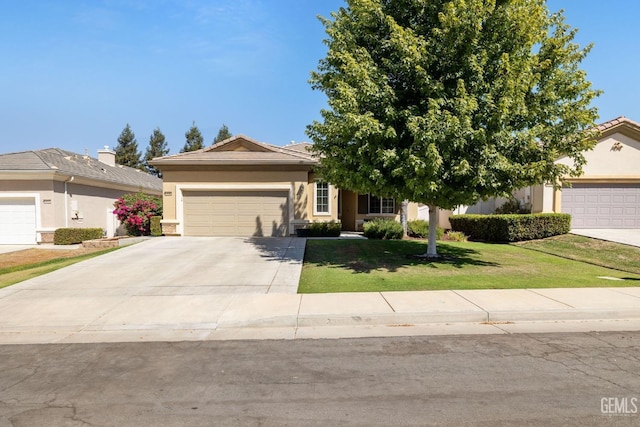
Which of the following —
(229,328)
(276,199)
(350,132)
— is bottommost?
(229,328)

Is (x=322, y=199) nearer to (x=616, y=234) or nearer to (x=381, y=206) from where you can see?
(x=381, y=206)

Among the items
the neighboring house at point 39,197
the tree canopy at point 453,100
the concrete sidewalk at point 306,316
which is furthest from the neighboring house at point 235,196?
the concrete sidewalk at point 306,316

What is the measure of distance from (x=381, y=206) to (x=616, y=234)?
10.4 m

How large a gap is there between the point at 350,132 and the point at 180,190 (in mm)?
11588

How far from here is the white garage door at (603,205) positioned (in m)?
18.2

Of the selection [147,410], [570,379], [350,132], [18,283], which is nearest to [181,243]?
[18,283]

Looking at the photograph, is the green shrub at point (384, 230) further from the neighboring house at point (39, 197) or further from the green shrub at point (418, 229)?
the neighboring house at point (39, 197)

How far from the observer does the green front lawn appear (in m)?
8.97

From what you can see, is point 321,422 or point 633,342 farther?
point 633,342

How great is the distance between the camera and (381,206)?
798 inches

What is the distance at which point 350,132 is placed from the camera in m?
9.46

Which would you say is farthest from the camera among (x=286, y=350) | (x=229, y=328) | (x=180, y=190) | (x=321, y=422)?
(x=180, y=190)

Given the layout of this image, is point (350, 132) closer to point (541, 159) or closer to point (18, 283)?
point (541, 159)

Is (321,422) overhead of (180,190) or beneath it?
beneath
